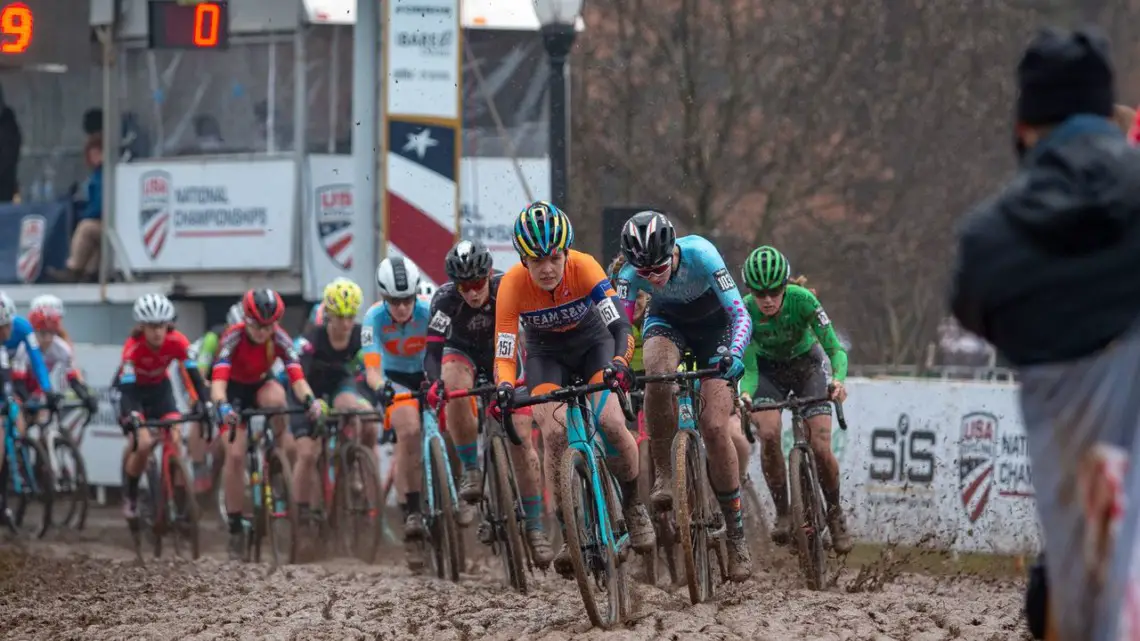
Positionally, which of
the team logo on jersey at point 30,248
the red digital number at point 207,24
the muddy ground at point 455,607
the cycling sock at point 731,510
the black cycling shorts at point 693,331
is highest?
the red digital number at point 207,24

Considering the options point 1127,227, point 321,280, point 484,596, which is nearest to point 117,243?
point 321,280

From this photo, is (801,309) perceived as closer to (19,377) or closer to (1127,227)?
(1127,227)

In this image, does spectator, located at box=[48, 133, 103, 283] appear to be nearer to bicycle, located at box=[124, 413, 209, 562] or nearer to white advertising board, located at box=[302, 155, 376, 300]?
white advertising board, located at box=[302, 155, 376, 300]

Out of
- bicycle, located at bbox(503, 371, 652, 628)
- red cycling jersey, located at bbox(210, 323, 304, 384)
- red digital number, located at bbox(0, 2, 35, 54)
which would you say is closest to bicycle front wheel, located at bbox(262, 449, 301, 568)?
red cycling jersey, located at bbox(210, 323, 304, 384)

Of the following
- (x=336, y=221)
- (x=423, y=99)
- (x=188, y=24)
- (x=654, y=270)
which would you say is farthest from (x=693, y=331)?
(x=336, y=221)

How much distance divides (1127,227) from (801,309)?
7052 mm

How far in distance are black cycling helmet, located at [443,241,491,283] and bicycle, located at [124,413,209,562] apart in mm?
4753

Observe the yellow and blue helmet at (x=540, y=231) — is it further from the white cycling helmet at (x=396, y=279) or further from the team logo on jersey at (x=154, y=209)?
the team logo on jersey at (x=154, y=209)

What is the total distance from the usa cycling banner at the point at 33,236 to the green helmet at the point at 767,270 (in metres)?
16.0

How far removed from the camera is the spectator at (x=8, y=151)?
935 inches

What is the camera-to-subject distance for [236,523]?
14.2 m

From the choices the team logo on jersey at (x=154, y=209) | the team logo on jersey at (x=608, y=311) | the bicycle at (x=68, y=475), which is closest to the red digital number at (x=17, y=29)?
the bicycle at (x=68, y=475)

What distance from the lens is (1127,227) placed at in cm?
369

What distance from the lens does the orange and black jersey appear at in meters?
9.08
